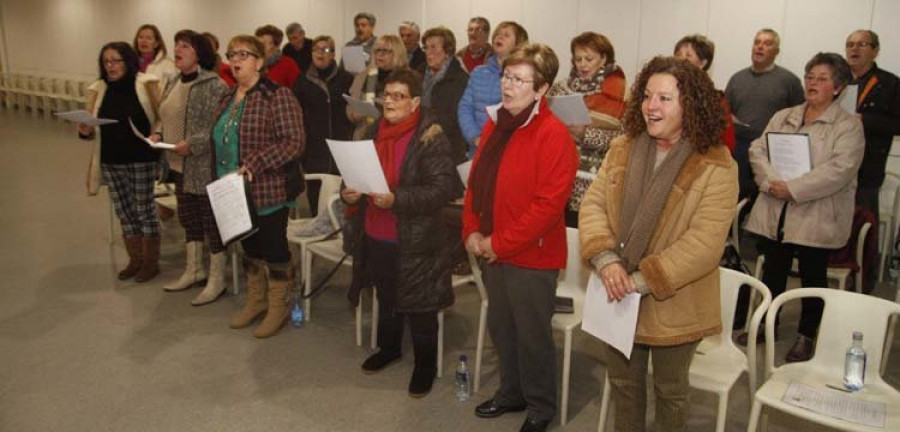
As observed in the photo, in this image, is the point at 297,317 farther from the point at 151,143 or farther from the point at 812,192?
the point at 812,192

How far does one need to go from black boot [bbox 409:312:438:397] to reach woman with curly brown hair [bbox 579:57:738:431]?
3.62 feet

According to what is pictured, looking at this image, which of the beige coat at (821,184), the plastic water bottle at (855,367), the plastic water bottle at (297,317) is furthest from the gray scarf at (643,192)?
the plastic water bottle at (297,317)

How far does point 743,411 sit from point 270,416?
79.8 inches

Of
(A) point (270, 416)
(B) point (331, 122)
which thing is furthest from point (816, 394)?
(B) point (331, 122)

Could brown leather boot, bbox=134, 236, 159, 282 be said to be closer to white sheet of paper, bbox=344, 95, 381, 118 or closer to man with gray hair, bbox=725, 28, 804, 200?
white sheet of paper, bbox=344, 95, 381, 118

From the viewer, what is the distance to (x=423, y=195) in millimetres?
2869

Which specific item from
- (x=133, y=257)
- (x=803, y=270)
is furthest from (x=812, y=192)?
(x=133, y=257)

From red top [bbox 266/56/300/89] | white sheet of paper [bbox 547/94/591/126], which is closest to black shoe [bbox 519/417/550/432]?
white sheet of paper [bbox 547/94/591/126]

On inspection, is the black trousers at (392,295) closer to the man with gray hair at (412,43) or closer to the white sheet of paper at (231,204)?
the white sheet of paper at (231,204)

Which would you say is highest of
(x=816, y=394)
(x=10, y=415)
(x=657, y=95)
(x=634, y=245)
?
(x=657, y=95)

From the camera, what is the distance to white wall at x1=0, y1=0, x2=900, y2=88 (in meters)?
5.44

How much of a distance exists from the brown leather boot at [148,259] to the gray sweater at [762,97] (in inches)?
157

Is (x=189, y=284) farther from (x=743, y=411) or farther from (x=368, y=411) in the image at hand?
(x=743, y=411)

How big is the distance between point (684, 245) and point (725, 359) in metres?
0.76
